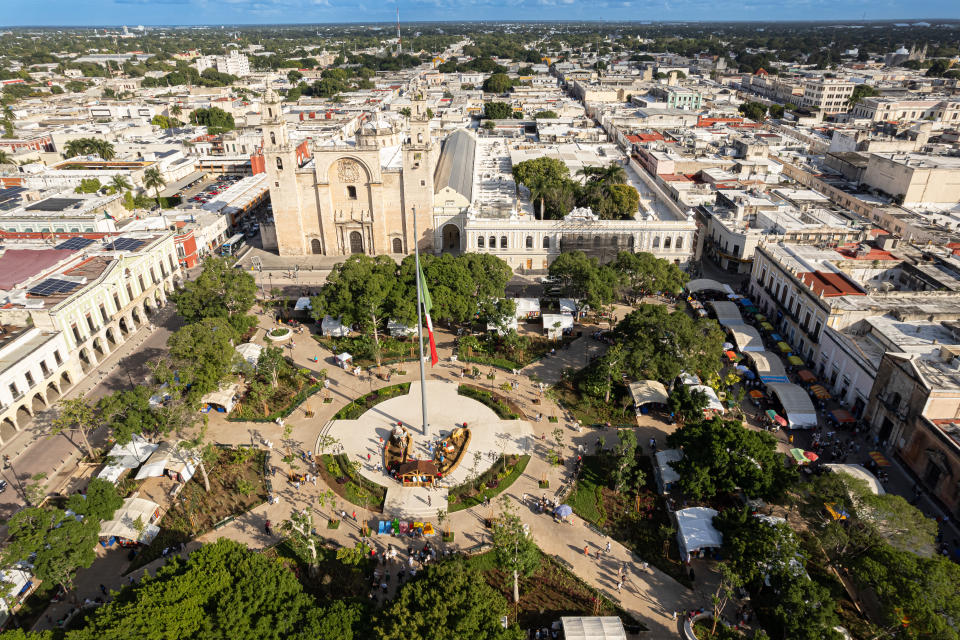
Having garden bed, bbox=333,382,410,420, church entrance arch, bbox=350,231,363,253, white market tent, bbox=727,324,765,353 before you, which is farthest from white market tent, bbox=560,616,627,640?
church entrance arch, bbox=350,231,363,253

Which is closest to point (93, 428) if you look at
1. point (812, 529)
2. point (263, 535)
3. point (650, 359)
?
point (263, 535)

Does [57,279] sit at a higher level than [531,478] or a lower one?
higher

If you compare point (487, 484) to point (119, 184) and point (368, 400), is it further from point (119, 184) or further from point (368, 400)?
point (119, 184)

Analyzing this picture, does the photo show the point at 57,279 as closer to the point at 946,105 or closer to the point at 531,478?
the point at 531,478

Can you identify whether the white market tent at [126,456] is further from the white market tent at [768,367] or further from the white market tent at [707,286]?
the white market tent at [707,286]

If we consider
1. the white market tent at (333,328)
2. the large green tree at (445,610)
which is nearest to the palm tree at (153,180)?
the white market tent at (333,328)

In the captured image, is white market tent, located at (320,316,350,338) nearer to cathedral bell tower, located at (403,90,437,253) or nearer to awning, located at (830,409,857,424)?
cathedral bell tower, located at (403,90,437,253)

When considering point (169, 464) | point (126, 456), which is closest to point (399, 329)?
point (169, 464)
